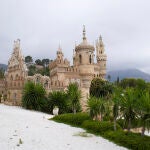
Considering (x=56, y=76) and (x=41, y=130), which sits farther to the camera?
(x=56, y=76)

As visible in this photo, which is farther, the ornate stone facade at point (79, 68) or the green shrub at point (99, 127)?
the ornate stone facade at point (79, 68)

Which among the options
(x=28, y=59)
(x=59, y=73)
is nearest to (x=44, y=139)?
(x=59, y=73)

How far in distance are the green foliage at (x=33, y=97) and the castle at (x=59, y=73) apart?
6.55 m

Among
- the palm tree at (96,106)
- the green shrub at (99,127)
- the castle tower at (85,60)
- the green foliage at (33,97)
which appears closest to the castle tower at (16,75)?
the green foliage at (33,97)

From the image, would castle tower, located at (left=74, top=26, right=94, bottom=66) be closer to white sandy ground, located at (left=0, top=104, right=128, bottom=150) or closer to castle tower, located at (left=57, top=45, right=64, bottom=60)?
castle tower, located at (left=57, top=45, right=64, bottom=60)

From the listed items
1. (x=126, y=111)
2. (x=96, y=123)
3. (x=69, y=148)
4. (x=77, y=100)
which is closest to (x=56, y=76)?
(x=77, y=100)

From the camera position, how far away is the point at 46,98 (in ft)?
128

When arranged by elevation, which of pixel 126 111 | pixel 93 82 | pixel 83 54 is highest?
pixel 83 54

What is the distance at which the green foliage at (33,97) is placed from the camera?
122ft

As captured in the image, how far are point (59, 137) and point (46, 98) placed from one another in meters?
20.2

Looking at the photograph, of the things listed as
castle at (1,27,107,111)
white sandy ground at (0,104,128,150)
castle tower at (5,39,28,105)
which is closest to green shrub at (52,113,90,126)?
white sandy ground at (0,104,128,150)

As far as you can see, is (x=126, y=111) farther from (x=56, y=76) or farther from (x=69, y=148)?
(x=56, y=76)

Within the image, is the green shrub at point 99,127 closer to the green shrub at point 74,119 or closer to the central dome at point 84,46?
the green shrub at point 74,119

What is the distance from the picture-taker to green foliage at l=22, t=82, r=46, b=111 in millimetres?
37150
